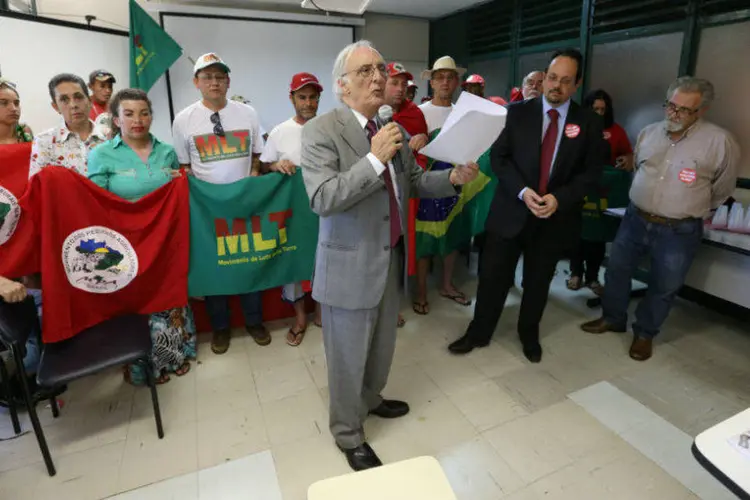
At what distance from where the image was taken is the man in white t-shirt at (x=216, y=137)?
8.90 feet

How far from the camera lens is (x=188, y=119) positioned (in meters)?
2.71

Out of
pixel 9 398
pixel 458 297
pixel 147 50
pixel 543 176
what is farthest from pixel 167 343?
pixel 147 50

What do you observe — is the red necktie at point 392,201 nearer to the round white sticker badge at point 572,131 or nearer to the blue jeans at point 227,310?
the round white sticker badge at point 572,131

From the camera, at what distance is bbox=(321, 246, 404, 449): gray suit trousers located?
182cm

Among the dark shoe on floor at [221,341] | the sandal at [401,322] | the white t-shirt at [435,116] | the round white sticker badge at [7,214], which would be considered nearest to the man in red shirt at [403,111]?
the sandal at [401,322]

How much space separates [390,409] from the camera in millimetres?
2277

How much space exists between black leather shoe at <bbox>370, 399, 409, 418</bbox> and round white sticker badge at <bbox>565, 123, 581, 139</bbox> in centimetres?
168

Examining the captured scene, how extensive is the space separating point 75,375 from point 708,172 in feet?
10.9

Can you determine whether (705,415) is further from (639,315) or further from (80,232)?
(80,232)

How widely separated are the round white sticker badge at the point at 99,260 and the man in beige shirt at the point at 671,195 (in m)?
3.00

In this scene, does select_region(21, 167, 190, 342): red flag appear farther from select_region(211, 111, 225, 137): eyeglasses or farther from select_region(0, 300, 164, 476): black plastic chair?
select_region(211, 111, 225, 137): eyeglasses

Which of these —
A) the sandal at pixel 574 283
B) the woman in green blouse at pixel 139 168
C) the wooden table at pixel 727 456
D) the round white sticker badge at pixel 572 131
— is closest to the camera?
the wooden table at pixel 727 456

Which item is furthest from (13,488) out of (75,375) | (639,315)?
(639,315)

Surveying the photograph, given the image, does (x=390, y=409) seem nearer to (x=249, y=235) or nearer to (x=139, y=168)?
(x=249, y=235)
